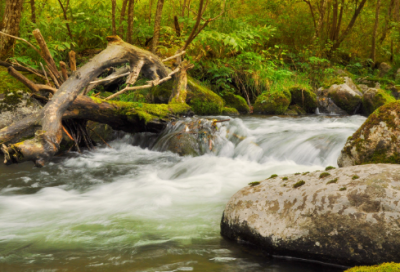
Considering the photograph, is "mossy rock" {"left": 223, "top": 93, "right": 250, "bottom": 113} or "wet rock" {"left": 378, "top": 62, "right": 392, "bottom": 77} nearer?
"mossy rock" {"left": 223, "top": 93, "right": 250, "bottom": 113}

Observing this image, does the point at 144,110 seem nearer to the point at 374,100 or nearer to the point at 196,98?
the point at 196,98

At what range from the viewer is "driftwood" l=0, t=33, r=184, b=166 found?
3918 millimetres

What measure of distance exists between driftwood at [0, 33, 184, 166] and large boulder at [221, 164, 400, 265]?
8.43 feet

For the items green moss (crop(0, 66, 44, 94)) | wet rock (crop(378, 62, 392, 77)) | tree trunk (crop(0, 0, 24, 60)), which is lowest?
green moss (crop(0, 66, 44, 94))

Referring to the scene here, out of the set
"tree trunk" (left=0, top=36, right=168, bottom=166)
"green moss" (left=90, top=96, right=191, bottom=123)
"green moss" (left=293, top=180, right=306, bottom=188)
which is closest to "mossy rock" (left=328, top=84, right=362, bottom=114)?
"green moss" (left=90, top=96, right=191, bottom=123)

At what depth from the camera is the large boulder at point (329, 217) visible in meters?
2.17

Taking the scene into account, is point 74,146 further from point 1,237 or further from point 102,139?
point 1,237

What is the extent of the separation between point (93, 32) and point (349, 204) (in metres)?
9.62

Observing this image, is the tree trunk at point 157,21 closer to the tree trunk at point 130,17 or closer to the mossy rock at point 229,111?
the tree trunk at point 130,17

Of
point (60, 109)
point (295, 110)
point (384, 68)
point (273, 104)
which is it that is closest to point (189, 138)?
point (60, 109)

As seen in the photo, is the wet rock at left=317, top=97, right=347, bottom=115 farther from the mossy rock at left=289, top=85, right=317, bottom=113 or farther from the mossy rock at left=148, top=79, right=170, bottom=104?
the mossy rock at left=148, top=79, right=170, bottom=104

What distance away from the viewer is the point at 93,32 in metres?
10.0

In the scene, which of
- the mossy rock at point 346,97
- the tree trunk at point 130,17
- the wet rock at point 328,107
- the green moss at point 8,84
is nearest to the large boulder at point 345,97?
the mossy rock at point 346,97

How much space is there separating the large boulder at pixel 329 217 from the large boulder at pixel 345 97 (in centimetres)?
839
